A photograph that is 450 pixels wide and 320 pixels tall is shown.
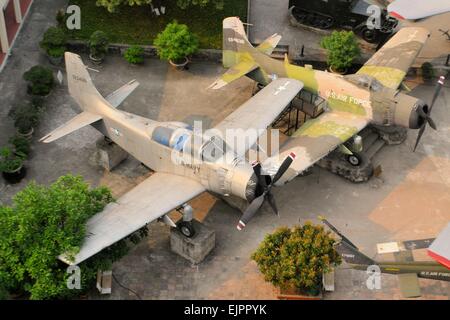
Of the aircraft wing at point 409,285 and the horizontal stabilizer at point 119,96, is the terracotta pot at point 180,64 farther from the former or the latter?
the aircraft wing at point 409,285

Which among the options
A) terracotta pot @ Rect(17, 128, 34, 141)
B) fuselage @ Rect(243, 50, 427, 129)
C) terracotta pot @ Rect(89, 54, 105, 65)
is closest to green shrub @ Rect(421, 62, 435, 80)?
fuselage @ Rect(243, 50, 427, 129)

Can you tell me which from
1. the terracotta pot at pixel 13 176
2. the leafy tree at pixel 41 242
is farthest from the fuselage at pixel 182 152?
the leafy tree at pixel 41 242

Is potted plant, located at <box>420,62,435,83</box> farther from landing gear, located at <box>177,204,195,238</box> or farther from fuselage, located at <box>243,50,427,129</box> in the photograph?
landing gear, located at <box>177,204,195,238</box>

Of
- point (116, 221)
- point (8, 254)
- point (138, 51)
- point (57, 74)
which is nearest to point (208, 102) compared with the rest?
point (138, 51)

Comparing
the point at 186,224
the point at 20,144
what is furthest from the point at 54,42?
the point at 186,224

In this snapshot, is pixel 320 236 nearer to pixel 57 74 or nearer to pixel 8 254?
pixel 8 254

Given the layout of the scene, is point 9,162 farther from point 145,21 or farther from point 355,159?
point 355,159
